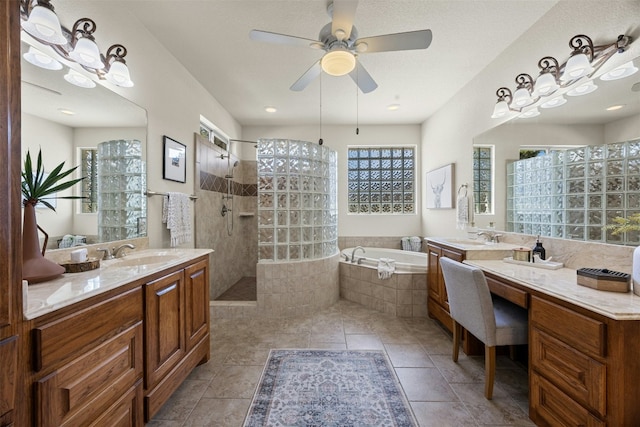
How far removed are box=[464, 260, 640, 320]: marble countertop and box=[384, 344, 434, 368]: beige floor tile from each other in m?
0.83

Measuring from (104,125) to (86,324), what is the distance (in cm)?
133

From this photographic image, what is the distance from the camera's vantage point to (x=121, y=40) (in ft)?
6.05

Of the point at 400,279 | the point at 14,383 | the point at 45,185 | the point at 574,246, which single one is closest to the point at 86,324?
the point at 14,383

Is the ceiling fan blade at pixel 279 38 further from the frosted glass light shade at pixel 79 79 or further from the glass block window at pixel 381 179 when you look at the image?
the glass block window at pixel 381 179

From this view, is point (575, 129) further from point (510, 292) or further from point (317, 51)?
point (317, 51)

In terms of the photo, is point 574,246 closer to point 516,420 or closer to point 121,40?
point 516,420

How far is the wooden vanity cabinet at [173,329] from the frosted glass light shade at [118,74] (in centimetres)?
131

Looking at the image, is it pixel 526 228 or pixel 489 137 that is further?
pixel 489 137

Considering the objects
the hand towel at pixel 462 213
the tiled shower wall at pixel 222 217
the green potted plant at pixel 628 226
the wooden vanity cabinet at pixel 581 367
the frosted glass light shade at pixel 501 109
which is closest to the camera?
the wooden vanity cabinet at pixel 581 367

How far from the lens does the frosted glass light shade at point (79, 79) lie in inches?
57.4

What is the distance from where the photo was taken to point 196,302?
176cm

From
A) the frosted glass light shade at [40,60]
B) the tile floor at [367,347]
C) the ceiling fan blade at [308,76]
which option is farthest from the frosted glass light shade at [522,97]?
the frosted glass light shade at [40,60]

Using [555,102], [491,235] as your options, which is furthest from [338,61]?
[491,235]

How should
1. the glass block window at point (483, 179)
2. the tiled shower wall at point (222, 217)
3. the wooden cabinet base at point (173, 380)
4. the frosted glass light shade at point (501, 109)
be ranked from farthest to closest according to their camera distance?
1. the tiled shower wall at point (222, 217)
2. the glass block window at point (483, 179)
3. the frosted glass light shade at point (501, 109)
4. the wooden cabinet base at point (173, 380)
